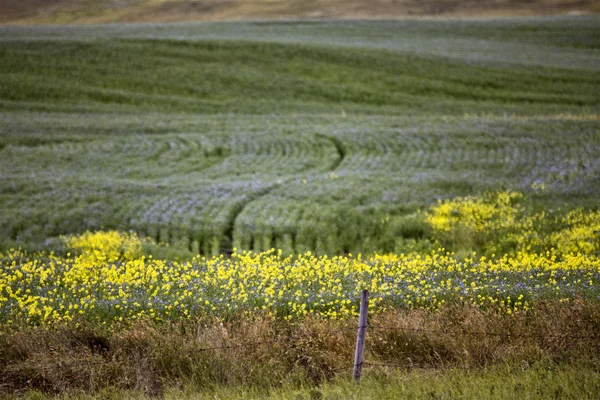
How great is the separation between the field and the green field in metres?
0.18

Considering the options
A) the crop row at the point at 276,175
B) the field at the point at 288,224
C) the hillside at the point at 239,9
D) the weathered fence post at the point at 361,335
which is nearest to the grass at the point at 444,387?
the field at the point at 288,224

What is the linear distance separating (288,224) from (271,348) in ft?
39.8

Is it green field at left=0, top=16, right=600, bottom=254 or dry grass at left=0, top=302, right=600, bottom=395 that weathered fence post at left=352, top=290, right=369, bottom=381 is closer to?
dry grass at left=0, top=302, right=600, bottom=395

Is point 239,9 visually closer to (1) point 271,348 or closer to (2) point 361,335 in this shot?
(1) point 271,348

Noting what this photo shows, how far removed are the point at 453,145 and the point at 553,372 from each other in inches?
1021

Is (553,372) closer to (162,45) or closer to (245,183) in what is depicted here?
(245,183)

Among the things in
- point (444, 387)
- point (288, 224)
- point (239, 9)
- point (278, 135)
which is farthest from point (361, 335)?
point (239, 9)

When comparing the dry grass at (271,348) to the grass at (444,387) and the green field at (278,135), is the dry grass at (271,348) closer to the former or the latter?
the grass at (444,387)

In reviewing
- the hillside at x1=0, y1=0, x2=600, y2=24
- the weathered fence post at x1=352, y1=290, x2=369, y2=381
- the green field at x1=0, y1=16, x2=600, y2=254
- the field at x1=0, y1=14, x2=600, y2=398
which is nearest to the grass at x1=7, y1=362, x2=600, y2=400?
the field at x1=0, y1=14, x2=600, y2=398

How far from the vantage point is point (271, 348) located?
32.7 feet

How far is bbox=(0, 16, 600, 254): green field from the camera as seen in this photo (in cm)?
2261

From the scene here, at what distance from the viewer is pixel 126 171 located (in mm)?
30094

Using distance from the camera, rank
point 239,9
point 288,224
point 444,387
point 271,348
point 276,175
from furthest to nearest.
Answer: point 239,9 → point 276,175 → point 288,224 → point 271,348 → point 444,387

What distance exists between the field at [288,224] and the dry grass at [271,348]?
4cm
